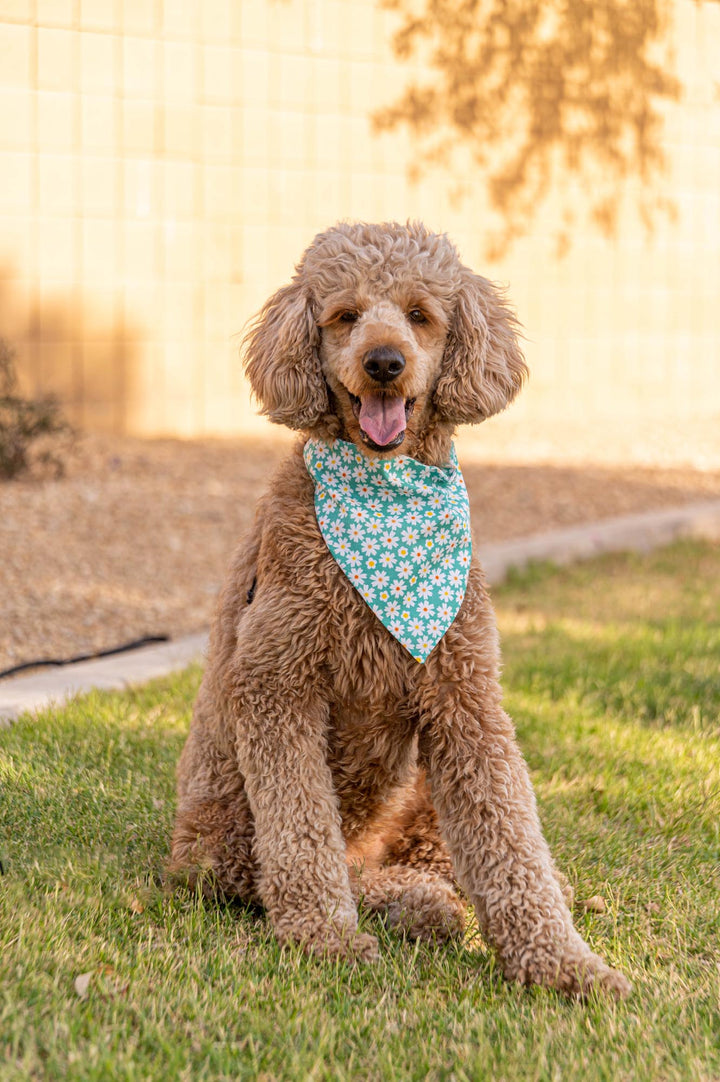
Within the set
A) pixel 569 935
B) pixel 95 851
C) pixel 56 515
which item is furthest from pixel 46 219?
pixel 569 935

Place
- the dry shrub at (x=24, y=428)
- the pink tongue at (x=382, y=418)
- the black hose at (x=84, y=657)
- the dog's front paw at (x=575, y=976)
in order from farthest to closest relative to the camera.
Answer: the dry shrub at (x=24, y=428) < the black hose at (x=84, y=657) < the pink tongue at (x=382, y=418) < the dog's front paw at (x=575, y=976)

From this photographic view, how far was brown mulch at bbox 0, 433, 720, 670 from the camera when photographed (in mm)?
5590

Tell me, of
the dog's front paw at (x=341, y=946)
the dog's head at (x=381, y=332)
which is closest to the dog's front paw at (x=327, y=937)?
the dog's front paw at (x=341, y=946)

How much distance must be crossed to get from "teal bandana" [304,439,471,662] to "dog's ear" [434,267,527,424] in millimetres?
170

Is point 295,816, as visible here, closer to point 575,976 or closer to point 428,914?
point 428,914

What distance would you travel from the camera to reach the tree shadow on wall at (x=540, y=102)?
10.2 metres

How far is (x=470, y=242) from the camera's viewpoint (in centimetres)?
1062

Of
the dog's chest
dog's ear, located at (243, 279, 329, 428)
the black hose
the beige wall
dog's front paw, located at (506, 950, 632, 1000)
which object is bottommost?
dog's front paw, located at (506, 950, 632, 1000)

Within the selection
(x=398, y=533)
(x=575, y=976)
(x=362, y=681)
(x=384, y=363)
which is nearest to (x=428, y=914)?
(x=575, y=976)

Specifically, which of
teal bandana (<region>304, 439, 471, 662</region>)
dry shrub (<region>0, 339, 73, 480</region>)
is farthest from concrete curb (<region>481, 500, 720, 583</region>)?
teal bandana (<region>304, 439, 471, 662</region>)

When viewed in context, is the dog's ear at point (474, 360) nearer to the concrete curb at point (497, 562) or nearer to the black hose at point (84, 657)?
the concrete curb at point (497, 562)

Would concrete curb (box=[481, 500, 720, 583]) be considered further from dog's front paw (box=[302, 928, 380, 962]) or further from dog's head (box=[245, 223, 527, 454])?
dog's front paw (box=[302, 928, 380, 962])

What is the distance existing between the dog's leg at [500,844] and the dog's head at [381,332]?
670 mm

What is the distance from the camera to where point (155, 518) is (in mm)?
7000
